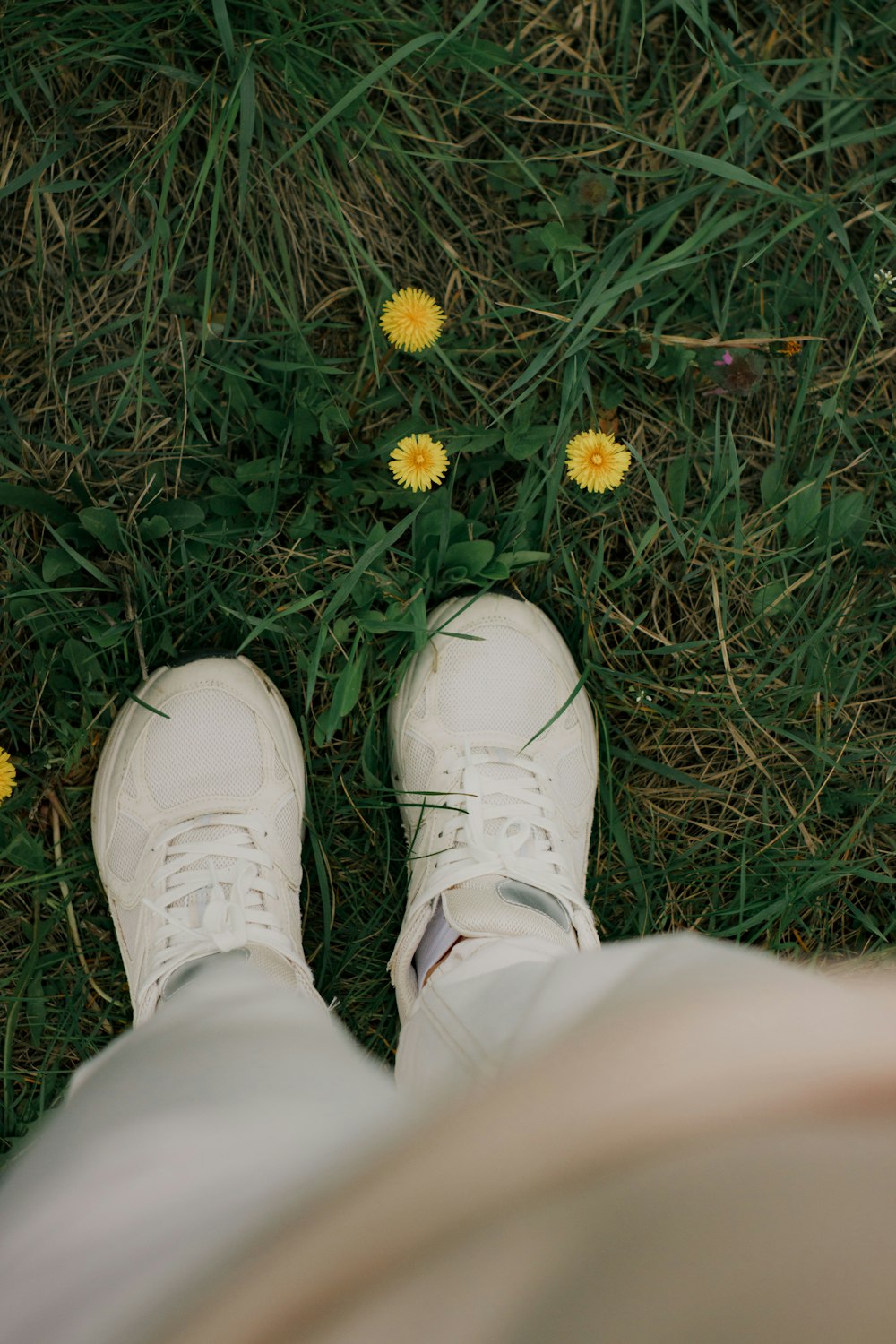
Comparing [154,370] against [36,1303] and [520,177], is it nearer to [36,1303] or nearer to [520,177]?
[520,177]

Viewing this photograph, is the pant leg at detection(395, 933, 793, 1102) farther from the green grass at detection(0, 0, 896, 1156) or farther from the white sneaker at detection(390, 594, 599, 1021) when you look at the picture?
the green grass at detection(0, 0, 896, 1156)

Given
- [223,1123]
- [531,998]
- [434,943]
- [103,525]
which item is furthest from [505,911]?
[103,525]

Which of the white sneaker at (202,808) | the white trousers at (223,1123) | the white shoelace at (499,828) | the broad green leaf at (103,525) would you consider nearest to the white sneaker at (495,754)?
the white shoelace at (499,828)

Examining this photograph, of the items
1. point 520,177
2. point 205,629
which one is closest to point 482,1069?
point 205,629

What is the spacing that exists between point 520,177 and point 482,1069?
128cm

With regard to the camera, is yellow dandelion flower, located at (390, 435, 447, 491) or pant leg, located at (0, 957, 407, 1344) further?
yellow dandelion flower, located at (390, 435, 447, 491)

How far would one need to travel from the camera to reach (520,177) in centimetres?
137

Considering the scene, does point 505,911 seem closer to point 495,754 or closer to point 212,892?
point 495,754

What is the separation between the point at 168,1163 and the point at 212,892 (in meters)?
0.67

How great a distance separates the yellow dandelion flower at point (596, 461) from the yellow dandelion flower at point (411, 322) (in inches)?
10.3

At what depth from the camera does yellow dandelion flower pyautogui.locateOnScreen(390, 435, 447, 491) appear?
49.5 inches

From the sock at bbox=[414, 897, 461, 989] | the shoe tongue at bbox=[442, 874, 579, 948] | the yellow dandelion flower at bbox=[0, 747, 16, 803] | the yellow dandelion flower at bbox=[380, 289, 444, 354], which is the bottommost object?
the sock at bbox=[414, 897, 461, 989]

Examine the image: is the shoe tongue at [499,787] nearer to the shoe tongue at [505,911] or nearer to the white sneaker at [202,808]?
the shoe tongue at [505,911]

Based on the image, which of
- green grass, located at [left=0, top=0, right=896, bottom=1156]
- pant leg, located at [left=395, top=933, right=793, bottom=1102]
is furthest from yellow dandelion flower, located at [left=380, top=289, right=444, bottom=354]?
pant leg, located at [left=395, top=933, right=793, bottom=1102]
